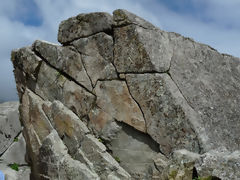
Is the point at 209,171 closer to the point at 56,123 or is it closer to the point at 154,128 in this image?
the point at 154,128

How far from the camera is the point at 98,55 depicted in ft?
46.2

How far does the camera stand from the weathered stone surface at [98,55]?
45.2 feet

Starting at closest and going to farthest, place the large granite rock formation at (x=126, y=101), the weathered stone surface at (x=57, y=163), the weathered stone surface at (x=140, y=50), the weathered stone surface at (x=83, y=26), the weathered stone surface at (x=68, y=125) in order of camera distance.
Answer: the large granite rock formation at (x=126, y=101) → the weathered stone surface at (x=57, y=163) → the weathered stone surface at (x=140, y=50) → the weathered stone surface at (x=68, y=125) → the weathered stone surface at (x=83, y=26)

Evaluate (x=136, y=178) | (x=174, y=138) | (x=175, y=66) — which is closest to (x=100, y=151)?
(x=136, y=178)

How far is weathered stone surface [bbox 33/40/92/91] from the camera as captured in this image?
14.4 meters

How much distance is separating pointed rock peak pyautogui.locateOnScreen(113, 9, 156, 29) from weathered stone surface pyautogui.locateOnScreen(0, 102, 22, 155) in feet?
32.4

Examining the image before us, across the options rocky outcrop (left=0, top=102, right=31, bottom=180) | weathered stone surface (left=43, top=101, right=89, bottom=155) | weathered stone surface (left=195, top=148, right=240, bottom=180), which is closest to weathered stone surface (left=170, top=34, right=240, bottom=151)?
weathered stone surface (left=195, top=148, right=240, bottom=180)

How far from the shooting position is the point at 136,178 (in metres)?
13.1

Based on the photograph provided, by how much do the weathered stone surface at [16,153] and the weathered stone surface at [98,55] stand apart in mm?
7721

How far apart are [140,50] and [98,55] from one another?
2.12 m

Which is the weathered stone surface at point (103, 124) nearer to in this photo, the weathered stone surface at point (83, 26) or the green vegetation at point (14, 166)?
the weathered stone surface at point (83, 26)

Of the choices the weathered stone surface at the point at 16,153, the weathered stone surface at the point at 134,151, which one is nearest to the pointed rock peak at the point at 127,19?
the weathered stone surface at the point at 134,151

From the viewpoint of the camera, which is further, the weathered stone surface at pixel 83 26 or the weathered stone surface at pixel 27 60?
the weathered stone surface at pixel 27 60

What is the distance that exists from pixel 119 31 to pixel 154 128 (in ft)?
14.1
